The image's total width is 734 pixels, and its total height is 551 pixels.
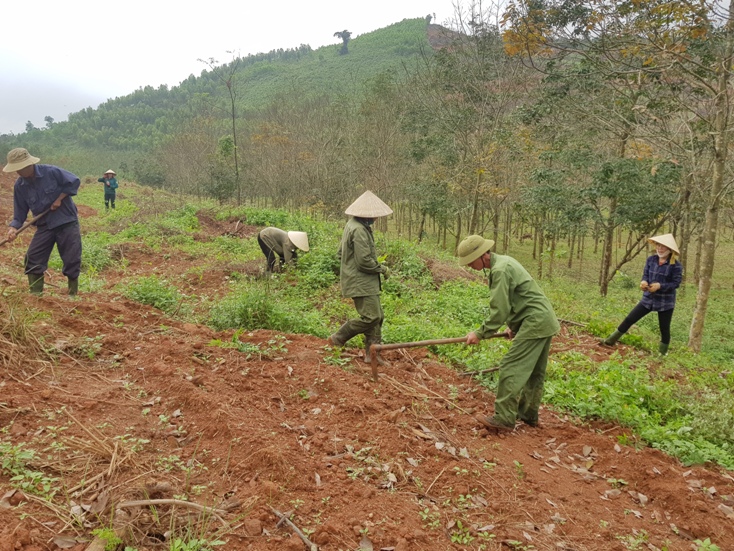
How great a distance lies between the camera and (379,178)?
21.3m

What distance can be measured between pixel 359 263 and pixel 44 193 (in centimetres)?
404

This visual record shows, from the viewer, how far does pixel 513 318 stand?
14.6 ft

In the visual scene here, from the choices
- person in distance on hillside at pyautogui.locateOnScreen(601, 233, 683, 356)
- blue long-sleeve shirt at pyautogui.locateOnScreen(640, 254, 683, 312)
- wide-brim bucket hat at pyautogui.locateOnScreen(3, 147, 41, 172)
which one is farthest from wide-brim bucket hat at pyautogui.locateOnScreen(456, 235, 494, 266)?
wide-brim bucket hat at pyautogui.locateOnScreen(3, 147, 41, 172)

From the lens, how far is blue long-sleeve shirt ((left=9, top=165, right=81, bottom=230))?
19.1ft

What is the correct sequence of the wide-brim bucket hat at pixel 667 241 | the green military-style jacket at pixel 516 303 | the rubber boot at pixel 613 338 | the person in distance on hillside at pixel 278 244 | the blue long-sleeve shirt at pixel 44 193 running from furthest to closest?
1. the person in distance on hillside at pixel 278 244
2. the rubber boot at pixel 613 338
3. the wide-brim bucket hat at pixel 667 241
4. the blue long-sleeve shirt at pixel 44 193
5. the green military-style jacket at pixel 516 303

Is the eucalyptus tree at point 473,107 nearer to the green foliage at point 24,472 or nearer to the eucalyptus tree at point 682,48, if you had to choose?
the eucalyptus tree at point 682,48

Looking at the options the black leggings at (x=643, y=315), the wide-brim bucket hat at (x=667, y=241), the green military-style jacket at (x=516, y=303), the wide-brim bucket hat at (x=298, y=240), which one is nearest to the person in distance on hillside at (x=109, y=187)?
the wide-brim bucket hat at (x=298, y=240)

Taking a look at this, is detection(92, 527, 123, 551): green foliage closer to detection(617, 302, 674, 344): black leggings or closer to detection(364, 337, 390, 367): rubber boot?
detection(364, 337, 390, 367): rubber boot

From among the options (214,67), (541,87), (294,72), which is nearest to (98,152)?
(294,72)

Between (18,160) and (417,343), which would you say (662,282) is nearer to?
(417,343)

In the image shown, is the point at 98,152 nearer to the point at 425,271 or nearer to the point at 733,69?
the point at 425,271

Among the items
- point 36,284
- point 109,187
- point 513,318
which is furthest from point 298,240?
point 109,187

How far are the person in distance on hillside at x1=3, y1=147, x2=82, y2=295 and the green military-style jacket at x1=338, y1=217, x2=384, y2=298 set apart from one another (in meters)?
3.43

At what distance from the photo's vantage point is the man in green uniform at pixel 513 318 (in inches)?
167
